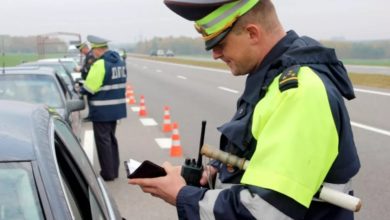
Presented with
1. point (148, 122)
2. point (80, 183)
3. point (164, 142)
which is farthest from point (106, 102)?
point (148, 122)

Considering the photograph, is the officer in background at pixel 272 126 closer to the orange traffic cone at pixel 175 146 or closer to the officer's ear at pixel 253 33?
the officer's ear at pixel 253 33

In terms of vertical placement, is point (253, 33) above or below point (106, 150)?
above

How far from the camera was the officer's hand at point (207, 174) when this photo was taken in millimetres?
2240

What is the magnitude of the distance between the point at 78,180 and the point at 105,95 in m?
4.16

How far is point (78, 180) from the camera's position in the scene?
8.96 feet

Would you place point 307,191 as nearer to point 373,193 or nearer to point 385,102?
point 373,193

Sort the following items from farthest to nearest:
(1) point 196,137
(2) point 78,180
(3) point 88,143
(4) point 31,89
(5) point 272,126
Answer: (1) point 196,137 → (3) point 88,143 → (4) point 31,89 → (2) point 78,180 → (5) point 272,126

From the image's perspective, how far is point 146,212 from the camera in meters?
5.57

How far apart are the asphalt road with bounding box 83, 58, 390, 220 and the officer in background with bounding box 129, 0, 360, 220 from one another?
359 centimetres

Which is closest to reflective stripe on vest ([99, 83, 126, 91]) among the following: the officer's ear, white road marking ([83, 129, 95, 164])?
white road marking ([83, 129, 95, 164])

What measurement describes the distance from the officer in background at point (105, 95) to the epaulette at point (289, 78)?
5082 millimetres

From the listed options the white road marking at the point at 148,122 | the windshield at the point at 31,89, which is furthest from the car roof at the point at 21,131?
the white road marking at the point at 148,122

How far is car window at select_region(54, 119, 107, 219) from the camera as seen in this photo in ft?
8.41

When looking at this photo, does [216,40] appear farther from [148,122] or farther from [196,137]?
[148,122]
